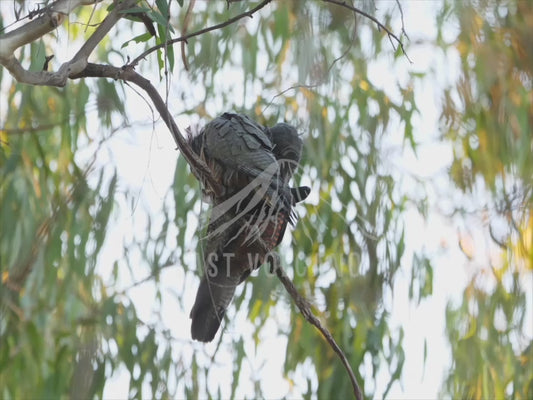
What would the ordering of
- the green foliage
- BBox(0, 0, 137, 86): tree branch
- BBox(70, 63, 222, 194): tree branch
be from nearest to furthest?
BBox(0, 0, 137, 86): tree branch < BBox(70, 63, 222, 194): tree branch < the green foliage

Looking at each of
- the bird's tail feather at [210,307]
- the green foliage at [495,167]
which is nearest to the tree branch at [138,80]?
the bird's tail feather at [210,307]

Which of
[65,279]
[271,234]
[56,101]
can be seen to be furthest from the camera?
[56,101]

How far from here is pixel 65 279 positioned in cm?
326

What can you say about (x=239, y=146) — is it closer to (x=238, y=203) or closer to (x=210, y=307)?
(x=238, y=203)

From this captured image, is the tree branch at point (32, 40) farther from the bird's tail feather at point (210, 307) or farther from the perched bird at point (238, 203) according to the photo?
the bird's tail feather at point (210, 307)

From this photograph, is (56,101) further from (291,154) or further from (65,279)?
(291,154)

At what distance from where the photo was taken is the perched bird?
7.49 feet

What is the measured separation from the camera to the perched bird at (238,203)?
2.28m

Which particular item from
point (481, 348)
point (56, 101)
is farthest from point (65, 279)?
point (481, 348)

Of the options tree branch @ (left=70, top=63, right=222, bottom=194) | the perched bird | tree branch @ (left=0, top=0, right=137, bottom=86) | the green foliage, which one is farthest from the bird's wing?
the green foliage

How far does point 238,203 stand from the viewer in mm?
2307

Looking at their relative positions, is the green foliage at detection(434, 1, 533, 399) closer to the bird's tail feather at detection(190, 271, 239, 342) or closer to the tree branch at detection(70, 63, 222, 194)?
the bird's tail feather at detection(190, 271, 239, 342)

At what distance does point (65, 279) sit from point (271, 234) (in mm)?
1198

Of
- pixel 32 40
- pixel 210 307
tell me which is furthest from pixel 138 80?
pixel 210 307
